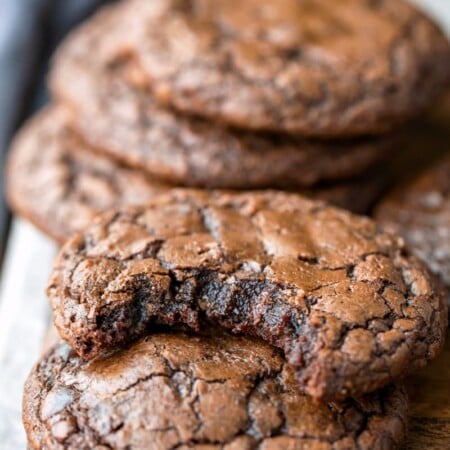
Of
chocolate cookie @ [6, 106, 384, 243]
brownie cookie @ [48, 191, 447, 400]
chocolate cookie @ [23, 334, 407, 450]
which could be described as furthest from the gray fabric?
chocolate cookie @ [23, 334, 407, 450]

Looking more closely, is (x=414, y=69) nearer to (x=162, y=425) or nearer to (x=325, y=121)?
(x=325, y=121)

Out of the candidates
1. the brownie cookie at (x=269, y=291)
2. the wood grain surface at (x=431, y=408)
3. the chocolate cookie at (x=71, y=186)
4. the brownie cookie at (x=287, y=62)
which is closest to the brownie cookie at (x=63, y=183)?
the chocolate cookie at (x=71, y=186)

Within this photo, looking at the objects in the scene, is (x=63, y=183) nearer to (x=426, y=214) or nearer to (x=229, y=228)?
(x=229, y=228)

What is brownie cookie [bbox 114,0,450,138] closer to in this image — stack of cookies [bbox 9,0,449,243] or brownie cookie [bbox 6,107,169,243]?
stack of cookies [bbox 9,0,449,243]

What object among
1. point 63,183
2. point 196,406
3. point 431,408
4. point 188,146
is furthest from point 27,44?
point 431,408

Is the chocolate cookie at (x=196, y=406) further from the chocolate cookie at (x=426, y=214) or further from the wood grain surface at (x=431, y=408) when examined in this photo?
the chocolate cookie at (x=426, y=214)

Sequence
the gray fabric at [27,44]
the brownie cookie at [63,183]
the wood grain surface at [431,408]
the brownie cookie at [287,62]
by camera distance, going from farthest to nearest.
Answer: the gray fabric at [27,44], the brownie cookie at [63,183], the brownie cookie at [287,62], the wood grain surface at [431,408]
